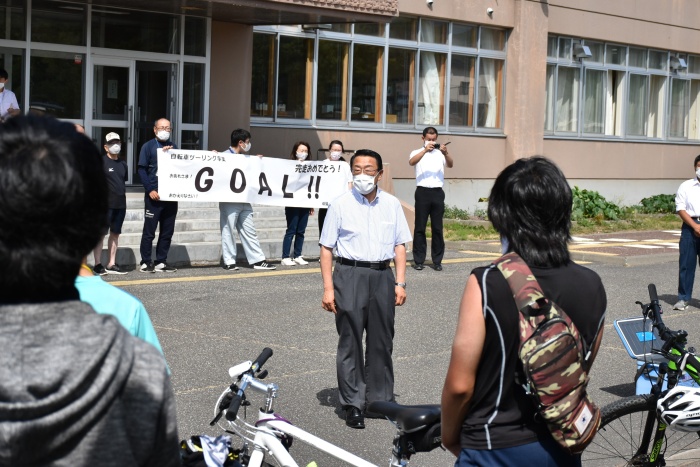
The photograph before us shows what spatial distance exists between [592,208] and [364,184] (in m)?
18.1

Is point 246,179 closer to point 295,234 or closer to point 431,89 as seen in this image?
point 295,234

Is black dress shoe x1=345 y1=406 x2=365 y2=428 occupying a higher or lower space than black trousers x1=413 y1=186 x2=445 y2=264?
lower

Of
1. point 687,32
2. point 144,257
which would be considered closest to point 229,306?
point 144,257

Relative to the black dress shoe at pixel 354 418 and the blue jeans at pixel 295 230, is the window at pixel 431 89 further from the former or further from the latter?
the black dress shoe at pixel 354 418

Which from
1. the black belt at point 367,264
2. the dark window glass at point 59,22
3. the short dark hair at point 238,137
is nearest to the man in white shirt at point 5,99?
the dark window glass at point 59,22

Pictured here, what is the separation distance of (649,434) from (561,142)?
73.3 feet

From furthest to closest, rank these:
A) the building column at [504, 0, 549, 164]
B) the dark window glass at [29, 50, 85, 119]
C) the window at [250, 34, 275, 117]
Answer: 1. the building column at [504, 0, 549, 164]
2. the window at [250, 34, 275, 117]
3. the dark window glass at [29, 50, 85, 119]

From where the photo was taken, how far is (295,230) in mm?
15180

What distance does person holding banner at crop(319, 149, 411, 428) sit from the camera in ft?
23.5

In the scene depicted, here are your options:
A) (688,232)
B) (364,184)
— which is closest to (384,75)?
(688,232)

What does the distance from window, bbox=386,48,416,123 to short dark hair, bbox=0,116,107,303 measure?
2183 cm

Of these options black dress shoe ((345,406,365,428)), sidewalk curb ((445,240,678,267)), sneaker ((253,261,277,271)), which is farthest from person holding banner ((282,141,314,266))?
black dress shoe ((345,406,365,428))

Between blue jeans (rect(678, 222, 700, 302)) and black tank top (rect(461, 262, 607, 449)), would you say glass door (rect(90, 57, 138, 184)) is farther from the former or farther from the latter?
black tank top (rect(461, 262, 607, 449))

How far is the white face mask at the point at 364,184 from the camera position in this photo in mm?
7484
